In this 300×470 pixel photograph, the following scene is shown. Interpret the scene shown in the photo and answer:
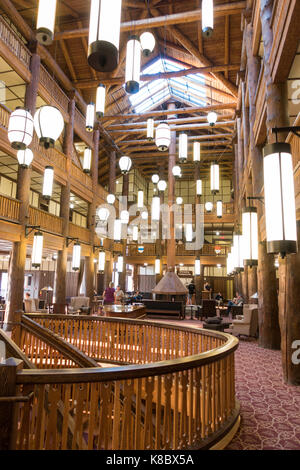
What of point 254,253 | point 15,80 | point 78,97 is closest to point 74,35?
point 15,80

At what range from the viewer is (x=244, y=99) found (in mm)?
12375

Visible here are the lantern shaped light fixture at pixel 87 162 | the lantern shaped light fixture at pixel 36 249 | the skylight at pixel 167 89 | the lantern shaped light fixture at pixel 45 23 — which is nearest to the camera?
the lantern shaped light fixture at pixel 45 23

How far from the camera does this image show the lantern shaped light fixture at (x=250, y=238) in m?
4.63

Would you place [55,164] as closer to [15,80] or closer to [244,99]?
[15,80]

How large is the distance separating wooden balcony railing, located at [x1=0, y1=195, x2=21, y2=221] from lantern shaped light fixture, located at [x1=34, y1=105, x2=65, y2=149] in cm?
515

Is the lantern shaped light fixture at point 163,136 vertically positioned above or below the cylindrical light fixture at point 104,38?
above

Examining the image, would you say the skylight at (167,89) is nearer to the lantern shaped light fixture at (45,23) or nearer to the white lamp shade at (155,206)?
the white lamp shade at (155,206)

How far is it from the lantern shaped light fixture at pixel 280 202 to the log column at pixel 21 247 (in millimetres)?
9032

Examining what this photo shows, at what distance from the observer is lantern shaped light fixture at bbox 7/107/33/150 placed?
554cm

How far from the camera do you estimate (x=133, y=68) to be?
479 cm

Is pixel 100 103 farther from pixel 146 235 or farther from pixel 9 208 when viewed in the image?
pixel 146 235

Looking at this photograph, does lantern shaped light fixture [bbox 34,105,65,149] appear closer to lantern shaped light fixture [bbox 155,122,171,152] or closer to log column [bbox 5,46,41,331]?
lantern shaped light fixture [bbox 155,122,171,152]

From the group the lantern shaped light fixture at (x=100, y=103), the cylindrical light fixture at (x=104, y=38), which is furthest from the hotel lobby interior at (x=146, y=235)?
the lantern shaped light fixture at (x=100, y=103)

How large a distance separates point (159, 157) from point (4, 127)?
13.7 metres
